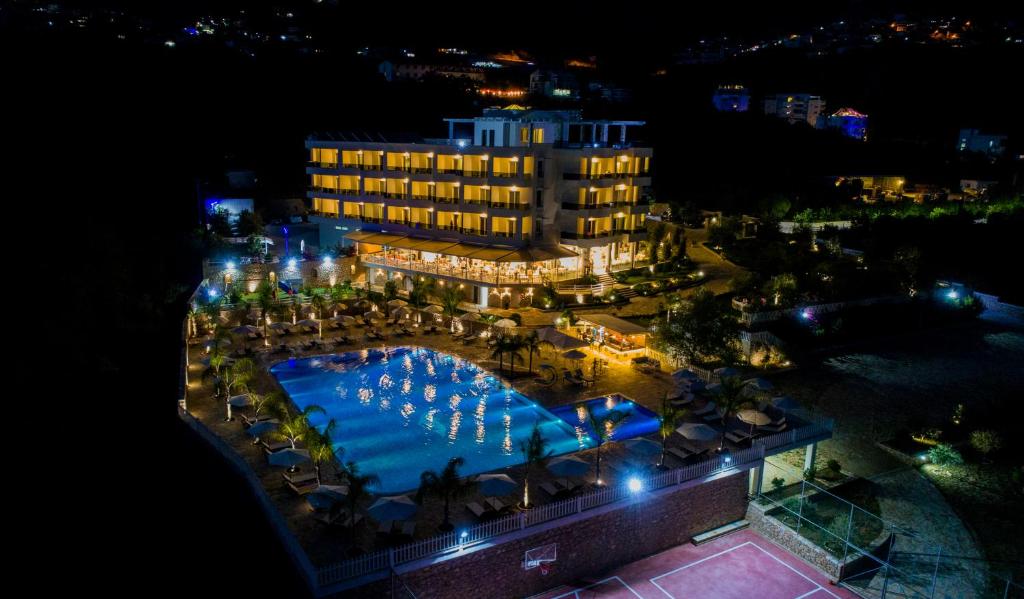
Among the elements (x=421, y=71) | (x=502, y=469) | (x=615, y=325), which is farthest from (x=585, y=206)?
(x=421, y=71)

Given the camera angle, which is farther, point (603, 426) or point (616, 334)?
point (616, 334)

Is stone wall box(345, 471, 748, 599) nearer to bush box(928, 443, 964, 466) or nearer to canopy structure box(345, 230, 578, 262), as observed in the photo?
bush box(928, 443, 964, 466)

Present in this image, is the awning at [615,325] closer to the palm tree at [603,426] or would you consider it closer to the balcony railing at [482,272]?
the palm tree at [603,426]

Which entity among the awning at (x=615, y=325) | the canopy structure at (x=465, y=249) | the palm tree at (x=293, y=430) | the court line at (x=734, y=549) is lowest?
the court line at (x=734, y=549)

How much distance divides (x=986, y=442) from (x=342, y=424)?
25.2m

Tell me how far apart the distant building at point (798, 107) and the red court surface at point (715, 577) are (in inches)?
5036

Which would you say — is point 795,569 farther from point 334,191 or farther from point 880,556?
point 334,191

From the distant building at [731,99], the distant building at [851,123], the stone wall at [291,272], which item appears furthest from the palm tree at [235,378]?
the distant building at [851,123]

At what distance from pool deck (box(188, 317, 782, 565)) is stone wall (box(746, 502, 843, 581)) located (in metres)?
2.72

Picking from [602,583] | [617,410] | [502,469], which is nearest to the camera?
[602,583]

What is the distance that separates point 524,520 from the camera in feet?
55.9

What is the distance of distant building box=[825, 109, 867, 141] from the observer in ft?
402

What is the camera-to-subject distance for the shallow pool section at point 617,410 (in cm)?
2461

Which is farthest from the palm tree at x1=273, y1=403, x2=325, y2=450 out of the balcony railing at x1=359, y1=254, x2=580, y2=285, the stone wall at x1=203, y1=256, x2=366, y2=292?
the stone wall at x1=203, y1=256, x2=366, y2=292
